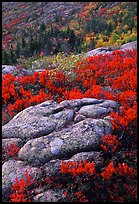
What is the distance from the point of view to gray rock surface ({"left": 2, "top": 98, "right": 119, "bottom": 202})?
5312mm

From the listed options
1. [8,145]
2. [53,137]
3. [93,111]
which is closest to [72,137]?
[53,137]

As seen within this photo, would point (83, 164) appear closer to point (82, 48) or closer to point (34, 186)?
point (34, 186)

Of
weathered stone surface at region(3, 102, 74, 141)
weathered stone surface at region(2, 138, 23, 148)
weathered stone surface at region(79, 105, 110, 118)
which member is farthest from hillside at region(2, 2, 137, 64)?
weathered stone surface at region(2, 138, 23, 148)

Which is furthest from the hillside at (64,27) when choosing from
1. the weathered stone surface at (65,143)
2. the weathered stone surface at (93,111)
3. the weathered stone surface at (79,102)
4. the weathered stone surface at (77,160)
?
the weathered stone surface at (77,160)

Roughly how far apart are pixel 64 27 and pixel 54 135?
27.7 metres

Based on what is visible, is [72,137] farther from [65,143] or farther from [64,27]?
[64,27]

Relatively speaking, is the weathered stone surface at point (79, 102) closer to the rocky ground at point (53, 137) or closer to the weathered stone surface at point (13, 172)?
the rocky ground at point (53, 137)

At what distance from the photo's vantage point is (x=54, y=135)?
589cm

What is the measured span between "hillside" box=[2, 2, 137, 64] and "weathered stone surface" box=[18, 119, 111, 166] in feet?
48.2

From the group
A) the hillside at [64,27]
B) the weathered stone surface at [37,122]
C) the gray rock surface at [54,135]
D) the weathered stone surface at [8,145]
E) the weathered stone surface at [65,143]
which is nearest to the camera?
the gray rock surface at [54,135]

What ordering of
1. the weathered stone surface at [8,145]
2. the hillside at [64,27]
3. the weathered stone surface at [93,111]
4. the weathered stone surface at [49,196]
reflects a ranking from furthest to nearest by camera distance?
the hillside at [64,27]
the weathered stone surface at [93,111]
the weathered stone surface at [8,145]
the weathered stone surface at [49,196]

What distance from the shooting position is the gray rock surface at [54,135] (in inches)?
209

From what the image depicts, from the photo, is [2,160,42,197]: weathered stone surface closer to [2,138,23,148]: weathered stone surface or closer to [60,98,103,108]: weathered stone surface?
[2,138,23,148]: weathered stone surface

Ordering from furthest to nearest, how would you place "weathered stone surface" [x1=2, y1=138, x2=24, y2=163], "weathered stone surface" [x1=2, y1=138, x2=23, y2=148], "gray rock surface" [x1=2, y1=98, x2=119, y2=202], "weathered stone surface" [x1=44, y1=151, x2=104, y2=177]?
1. "weathered stone surface" [x1=2, y1=138, x2=23, y2=148]
2. "weathered stone surface" [x1=2, y1=138, x2=24, y2=163]
3. "gray rock surface" [x1=2, y1=98, x2=119, y2=202]
4. "weathered stone surface" [x1=44, y1=151, x2=104, y2=177]
